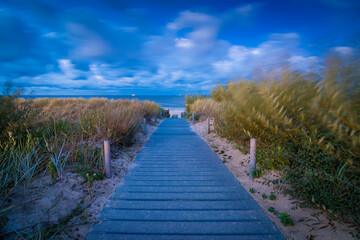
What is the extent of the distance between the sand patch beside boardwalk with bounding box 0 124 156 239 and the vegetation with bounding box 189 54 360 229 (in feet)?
9.11

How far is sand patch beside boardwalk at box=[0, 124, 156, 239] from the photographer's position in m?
2.28

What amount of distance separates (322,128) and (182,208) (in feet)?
7.16

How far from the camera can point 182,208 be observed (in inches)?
109

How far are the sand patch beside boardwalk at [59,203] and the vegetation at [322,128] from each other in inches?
109

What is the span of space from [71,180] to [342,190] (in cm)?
398

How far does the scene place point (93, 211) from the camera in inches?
106

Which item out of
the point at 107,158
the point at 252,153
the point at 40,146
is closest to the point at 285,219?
the point at 252,153

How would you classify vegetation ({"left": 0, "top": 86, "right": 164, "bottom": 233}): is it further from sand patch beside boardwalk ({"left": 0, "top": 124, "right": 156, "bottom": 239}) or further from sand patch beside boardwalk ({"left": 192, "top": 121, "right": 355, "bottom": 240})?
sand patch beside boardwalk ({"left": 192, "top": 121, "right": 355, "bottom": 240})

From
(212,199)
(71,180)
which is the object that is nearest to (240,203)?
(212,199)

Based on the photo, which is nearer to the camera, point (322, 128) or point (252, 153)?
point (322, 128)

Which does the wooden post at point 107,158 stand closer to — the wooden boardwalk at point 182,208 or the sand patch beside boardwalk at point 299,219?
the wooden boardwalk at point 182,208

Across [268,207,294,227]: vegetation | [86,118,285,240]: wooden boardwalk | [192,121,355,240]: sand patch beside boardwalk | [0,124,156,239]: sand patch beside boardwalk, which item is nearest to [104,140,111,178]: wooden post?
[0,124,156,239]: sand patch beside boardwalk

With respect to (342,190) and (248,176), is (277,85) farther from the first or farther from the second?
(248,176)

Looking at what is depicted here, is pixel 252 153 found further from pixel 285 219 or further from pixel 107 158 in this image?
pixel 107 158
